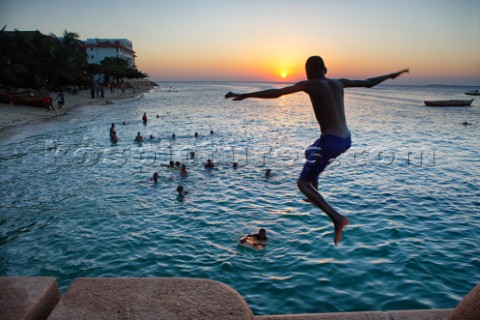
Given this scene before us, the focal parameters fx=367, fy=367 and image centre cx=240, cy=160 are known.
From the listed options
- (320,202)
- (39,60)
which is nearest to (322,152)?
(320,202)

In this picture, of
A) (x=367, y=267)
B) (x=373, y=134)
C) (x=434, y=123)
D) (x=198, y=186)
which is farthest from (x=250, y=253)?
(x=434, y=123)

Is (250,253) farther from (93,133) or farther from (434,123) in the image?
(434,123)

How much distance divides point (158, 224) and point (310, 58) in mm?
11396

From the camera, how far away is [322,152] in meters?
4.84

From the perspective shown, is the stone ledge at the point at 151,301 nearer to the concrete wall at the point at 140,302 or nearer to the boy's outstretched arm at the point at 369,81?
the concrete wall at the point at 140,302

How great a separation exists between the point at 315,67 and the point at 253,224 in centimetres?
1058

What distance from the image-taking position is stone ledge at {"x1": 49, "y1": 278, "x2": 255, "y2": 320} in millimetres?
4605

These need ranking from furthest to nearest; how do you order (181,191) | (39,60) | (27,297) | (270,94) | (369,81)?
(39,60)
(181,191)
(369,81)
(27,297)
(270,94)

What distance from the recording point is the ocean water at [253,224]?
10656 millimetres

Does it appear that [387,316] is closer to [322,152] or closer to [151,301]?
[322,152]

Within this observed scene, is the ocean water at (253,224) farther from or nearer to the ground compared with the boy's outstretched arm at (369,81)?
nearer to the ground

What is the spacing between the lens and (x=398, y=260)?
471 inches

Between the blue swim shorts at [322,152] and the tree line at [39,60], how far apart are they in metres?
52.0

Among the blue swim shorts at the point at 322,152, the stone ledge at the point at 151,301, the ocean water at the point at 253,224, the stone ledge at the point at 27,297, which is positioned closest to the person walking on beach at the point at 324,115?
the blue swim shorts at the point at 322,152
